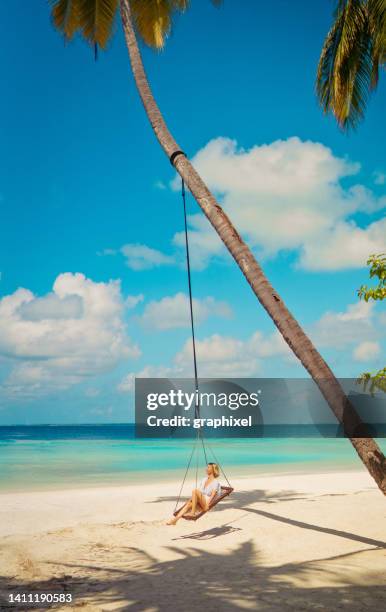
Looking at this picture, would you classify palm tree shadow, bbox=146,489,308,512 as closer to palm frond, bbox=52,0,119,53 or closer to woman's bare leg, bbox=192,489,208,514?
woman's bare leg, bbox=192,489,208,514

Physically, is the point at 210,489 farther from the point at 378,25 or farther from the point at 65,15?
the point at 65,15

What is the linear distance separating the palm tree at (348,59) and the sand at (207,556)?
5550mm

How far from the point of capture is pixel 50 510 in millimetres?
10367

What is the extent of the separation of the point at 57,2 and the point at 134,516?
813 centimetres

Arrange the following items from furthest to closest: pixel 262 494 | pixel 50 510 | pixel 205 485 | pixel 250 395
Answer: pixel 262 494 → pixel 50 510 → pixel 250 395 → pixel 205 485

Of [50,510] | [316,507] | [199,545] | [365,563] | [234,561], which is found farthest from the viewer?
[50,510]

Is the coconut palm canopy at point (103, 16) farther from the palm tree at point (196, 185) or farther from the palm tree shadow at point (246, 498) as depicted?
the palm tree shadow at point (246, 498)

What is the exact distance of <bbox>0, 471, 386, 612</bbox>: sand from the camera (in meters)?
4.35

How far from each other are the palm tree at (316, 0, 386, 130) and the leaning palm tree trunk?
2.48 metres

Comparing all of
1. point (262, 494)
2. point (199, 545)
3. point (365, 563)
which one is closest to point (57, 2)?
point (199, 545)

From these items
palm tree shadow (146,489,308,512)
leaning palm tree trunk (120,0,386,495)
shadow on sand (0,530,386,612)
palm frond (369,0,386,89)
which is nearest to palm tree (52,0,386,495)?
leaning palm tree trunk (120,0,386,495)

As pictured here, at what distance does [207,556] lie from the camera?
236 inches

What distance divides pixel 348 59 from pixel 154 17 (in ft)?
9.53

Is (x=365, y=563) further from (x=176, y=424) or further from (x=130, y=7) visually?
(x=130, y=7)
